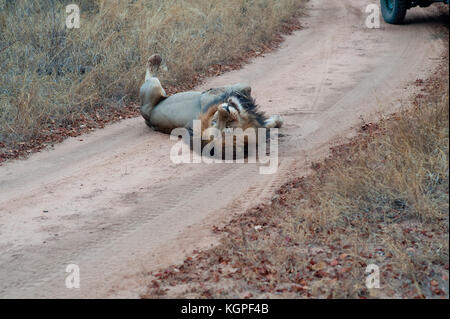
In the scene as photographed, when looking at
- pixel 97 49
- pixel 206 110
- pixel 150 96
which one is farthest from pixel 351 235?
pixel 97 49

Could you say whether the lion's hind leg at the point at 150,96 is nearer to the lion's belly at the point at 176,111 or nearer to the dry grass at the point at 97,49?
the lion's belly at the point at 176,111

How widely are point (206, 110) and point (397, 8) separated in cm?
863

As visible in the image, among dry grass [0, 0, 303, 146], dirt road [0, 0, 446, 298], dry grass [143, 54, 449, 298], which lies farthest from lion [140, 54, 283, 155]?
dry grass [143, 54, 449, 298]

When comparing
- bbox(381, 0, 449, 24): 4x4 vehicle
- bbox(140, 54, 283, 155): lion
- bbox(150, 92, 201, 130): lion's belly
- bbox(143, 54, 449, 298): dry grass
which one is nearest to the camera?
bbox(143, 54, 449, 298): dry grass

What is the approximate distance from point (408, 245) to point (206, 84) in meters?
6.98

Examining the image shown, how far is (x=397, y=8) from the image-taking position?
14.4 meters

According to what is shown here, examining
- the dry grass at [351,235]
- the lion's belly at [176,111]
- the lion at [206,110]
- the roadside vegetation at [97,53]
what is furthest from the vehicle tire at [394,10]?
the dry grass at [351,235]

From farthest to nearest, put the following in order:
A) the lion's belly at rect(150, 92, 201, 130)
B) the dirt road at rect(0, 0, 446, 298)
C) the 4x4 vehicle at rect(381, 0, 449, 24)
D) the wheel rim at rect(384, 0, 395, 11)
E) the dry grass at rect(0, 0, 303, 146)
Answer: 1. the wheel rim at rect(384, 0, 395, 11)
2. the 4x4 vehicle at rect(381, 0, 449, 24)
3. the dry grass at rect(0, 0, 303, 146)
4. the lion's belly at rect(150, 92, 201, 130)
5. the dirt road at rect(0, 0, 446, 298)

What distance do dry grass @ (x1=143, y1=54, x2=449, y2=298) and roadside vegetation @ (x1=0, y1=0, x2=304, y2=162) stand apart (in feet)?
13.4

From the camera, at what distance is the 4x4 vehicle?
46.6 ft

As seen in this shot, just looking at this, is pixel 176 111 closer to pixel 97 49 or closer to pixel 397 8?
pixel 97 49

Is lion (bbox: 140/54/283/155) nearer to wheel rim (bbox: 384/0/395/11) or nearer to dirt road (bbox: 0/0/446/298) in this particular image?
dirt road (bbox: 0/0/446/298)

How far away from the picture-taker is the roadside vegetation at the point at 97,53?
8.80 meters

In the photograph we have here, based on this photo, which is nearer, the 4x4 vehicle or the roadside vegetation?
the roadside vegetation
